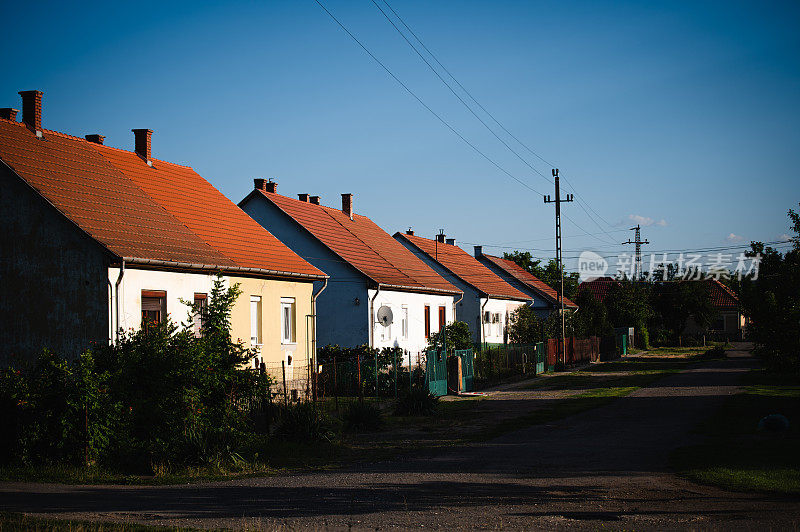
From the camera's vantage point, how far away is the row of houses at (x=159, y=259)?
632 inches

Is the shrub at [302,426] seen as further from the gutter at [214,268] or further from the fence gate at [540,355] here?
the fence gate at [540,355]

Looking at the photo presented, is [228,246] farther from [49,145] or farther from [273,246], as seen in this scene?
[49,145]

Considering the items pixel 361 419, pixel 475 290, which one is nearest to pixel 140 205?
pixel 361 419

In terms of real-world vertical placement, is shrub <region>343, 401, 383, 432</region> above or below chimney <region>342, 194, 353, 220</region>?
below

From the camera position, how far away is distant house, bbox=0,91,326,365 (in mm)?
15938

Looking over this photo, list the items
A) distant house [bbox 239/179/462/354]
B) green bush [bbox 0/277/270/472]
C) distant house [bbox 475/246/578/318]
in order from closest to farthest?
green bush [bbox 0/277/270/472], distant house [bbox 239/179/462/354], distant house [bbox 475/246/578/318]

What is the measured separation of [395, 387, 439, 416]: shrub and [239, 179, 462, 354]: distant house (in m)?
7.51

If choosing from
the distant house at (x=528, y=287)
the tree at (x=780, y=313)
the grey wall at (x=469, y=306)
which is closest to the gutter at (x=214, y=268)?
the tree at (x=780, y=313)

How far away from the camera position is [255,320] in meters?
21.3

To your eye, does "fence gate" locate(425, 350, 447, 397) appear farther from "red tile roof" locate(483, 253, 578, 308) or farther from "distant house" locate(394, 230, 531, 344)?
"red tile roof" locate(483, 253, 578, 308)

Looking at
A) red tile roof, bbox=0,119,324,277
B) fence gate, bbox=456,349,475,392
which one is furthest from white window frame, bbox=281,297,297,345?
fence gate, bbox=456,349,475,392

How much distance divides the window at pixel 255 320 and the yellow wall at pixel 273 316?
11 centimetres

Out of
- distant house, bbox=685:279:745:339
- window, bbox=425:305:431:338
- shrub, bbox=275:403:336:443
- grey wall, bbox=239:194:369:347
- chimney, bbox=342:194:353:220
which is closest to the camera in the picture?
shrub, bbox=275:403:336:443

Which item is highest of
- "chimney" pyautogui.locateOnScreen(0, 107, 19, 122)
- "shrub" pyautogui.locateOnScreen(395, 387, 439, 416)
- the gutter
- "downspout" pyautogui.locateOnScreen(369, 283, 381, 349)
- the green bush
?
"chimney" pyautogui.locateOnScreen(0, 107, 19, 122)
